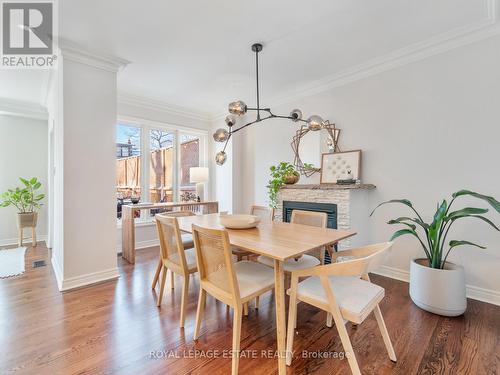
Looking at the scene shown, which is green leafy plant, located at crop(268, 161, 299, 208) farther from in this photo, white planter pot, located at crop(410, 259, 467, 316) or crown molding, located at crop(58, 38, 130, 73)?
crown molding, located at crop(58, 38, 130, 73)

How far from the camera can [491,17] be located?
7.13 feet

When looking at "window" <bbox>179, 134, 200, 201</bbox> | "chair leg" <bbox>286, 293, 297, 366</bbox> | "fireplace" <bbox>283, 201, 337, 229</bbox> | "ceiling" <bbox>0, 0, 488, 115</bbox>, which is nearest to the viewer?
"chair leg" <bbox>286, 293, 297, 366</bbox>

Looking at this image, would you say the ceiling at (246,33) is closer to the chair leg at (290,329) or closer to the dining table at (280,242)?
the dining table at (280,242)

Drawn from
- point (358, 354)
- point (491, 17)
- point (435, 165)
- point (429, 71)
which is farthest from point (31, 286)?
point (491, 17)

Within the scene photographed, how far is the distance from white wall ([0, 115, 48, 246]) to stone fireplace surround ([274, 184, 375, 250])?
4.63 m

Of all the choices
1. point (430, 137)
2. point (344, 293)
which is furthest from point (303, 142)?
point (344, 293)

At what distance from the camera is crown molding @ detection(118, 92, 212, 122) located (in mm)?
3986

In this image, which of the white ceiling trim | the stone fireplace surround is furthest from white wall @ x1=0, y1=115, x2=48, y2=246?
the white ceiling trim

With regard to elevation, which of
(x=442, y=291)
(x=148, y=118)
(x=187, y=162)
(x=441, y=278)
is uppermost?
(x=148, y=118)

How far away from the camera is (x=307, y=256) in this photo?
2.31m

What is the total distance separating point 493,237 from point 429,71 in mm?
1817

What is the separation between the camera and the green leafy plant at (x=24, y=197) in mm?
4086

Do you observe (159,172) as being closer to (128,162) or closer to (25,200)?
(128,162)

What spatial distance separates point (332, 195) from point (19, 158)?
5.50 meters
